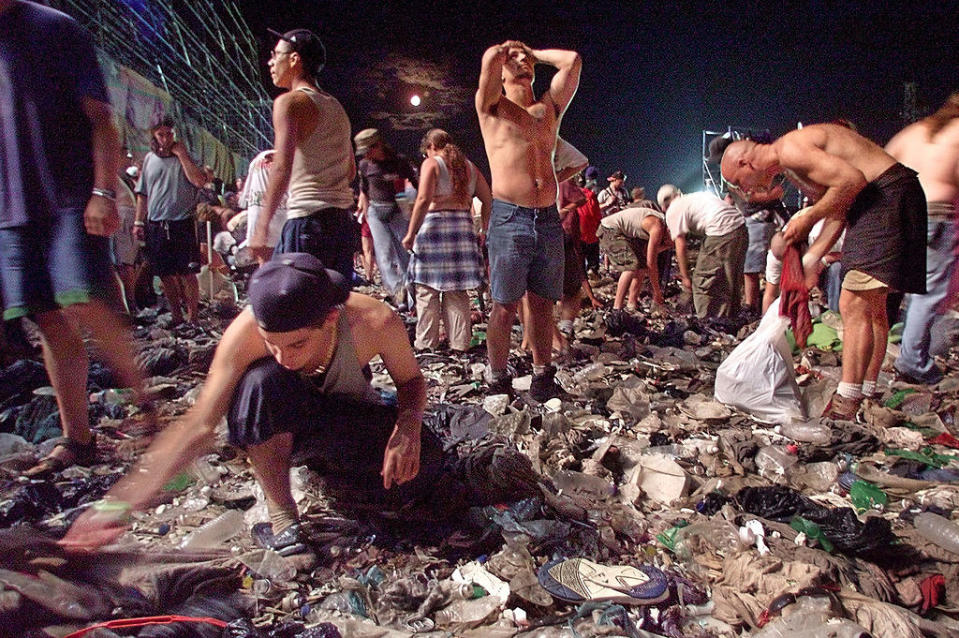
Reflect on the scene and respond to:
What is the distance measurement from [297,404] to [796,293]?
290 centimetres

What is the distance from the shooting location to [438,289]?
484 centimetres

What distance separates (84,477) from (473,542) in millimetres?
1857

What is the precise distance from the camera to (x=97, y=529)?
5.98 ft

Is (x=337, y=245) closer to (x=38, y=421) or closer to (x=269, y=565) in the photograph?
(x=269, y=565)

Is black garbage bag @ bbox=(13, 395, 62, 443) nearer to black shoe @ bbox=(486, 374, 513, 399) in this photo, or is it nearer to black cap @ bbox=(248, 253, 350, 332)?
black cap @ bbox=(248, 253, 350, 332)

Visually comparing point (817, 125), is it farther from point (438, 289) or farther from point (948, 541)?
point (438, 289)

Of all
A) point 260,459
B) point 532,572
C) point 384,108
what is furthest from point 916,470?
point 384,108

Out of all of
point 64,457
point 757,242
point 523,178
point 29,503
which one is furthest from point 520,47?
point 757,242

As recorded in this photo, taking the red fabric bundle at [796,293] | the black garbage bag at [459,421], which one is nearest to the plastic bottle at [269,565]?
the black garbage bag at [459,421]

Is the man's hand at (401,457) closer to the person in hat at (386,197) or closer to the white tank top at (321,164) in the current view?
the white tank top at (321,164)

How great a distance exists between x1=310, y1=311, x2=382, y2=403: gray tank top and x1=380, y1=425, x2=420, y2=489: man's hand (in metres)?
0.23

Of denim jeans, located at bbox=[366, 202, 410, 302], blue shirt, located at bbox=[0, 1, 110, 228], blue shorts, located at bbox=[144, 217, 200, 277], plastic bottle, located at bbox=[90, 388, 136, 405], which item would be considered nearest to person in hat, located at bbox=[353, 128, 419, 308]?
denim jeans, located at bbox=[366, 202, 410, 302]

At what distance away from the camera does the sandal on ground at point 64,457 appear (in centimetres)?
256

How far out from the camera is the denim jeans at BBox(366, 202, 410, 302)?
5633mm
